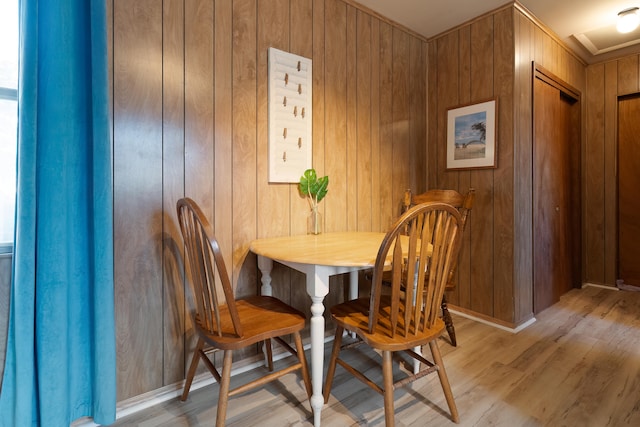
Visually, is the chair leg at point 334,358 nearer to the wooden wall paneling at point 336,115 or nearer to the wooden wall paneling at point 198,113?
the wooden wall paneling at point 198,113

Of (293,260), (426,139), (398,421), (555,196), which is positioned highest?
(426,139)

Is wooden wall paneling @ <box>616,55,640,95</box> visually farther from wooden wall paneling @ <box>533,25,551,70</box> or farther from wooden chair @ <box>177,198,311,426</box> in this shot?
wooden chair @ <box>177,198,311,426</box>

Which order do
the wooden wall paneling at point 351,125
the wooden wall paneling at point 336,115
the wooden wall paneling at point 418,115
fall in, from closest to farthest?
the wooden wall paneling at point 336,115
the wooden wall paneling at point 351,125
the wooden wall paneling at point 418,115

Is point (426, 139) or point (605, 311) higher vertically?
point (426, 139)

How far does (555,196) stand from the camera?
2.98m

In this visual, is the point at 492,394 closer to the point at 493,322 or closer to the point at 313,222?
the point at 493,322

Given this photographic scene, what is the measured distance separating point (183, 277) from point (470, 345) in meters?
1.86

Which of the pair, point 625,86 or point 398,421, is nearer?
point 398,421

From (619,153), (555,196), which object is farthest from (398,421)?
(619,153)

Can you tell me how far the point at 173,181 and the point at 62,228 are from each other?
50 cm

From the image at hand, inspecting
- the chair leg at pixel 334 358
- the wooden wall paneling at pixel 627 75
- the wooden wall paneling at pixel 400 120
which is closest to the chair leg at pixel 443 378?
the chair leg at pixel 334 358

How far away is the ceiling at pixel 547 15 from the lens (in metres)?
2.33

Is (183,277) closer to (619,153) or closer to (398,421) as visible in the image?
(398,421)

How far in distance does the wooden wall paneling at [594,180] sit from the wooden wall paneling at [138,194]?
4.12 metres
